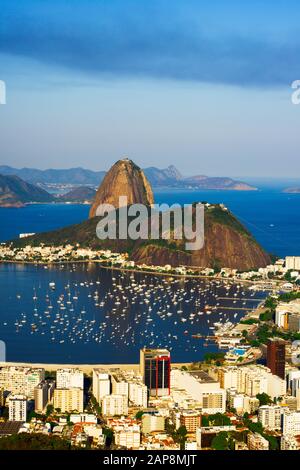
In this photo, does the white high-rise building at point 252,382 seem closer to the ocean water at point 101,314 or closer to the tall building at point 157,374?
the tall building at point 157,374

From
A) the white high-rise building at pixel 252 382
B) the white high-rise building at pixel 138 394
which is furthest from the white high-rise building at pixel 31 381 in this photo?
the white high-rise building at pixel 252 382

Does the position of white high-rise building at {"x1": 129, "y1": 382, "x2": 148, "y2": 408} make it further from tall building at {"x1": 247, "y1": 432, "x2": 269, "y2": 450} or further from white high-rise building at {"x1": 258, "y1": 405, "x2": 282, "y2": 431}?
tall building at {"x1": 247, "y1": 432, "x2": 269, "y2": 450}

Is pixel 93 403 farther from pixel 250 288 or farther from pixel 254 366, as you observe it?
pixel 250 288

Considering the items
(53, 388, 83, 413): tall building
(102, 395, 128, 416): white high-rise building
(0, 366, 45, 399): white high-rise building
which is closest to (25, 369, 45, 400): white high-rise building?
(0, 366, 45, 399): white high-rise building

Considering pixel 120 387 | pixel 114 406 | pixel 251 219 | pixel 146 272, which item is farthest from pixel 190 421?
pixel 251 219
